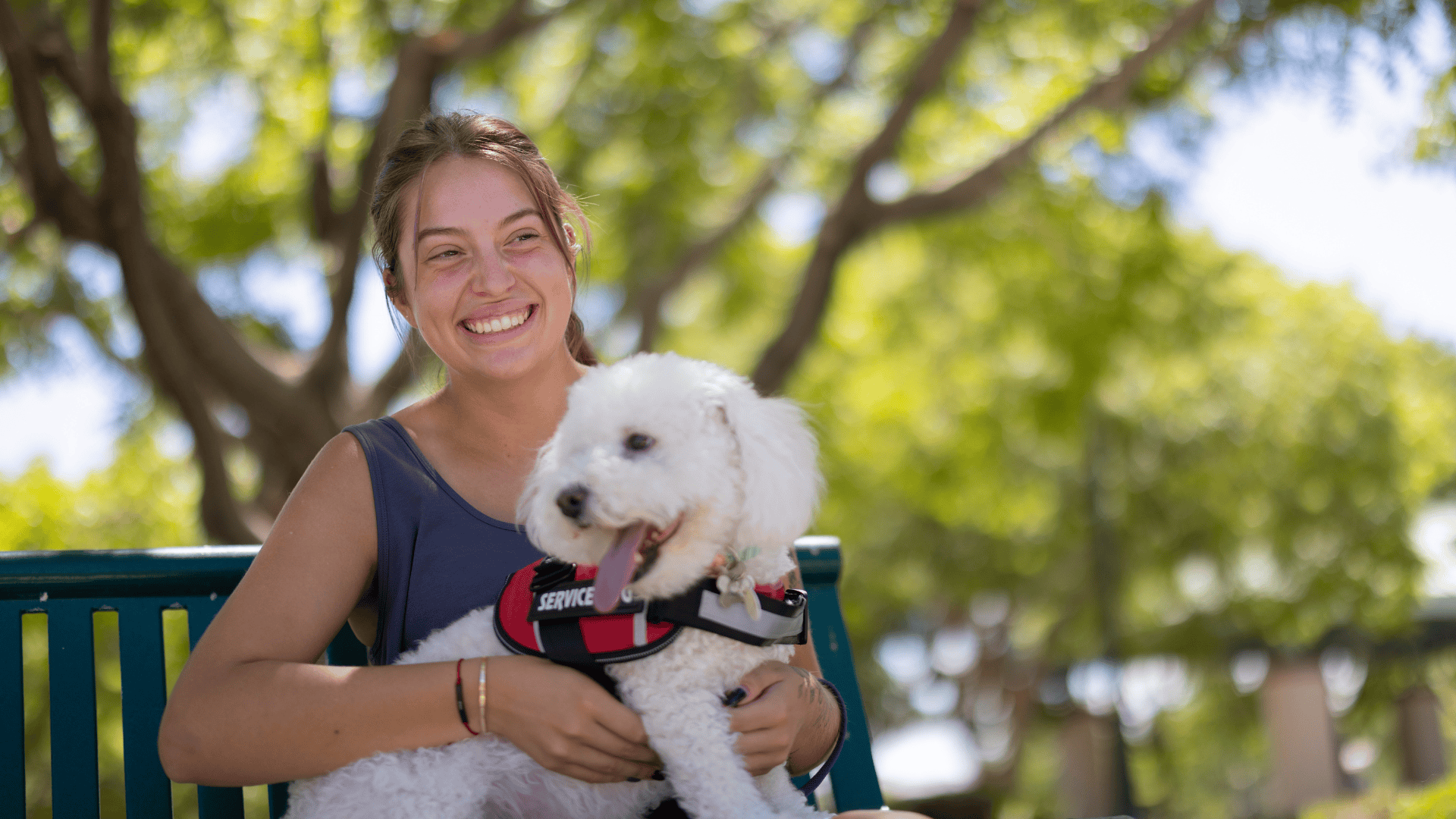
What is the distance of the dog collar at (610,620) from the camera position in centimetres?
180

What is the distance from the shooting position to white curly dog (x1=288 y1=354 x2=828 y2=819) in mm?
1734

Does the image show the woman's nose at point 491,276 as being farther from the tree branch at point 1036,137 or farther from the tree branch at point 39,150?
the tree branch at point 1036,137

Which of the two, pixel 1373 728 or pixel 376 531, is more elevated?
pixel 376 531

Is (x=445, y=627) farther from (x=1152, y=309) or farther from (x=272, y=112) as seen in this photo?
(x=1152, y=309)

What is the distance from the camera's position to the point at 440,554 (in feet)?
7.04

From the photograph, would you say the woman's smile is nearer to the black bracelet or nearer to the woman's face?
the woman's face

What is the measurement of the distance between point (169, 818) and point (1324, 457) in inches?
616

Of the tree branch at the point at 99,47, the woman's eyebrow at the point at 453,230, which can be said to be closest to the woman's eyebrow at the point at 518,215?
the woman's eyebrow at the point at 453,230

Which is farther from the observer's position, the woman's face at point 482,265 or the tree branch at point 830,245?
the tree branch at point 830,245

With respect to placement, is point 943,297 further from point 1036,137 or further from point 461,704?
point 461,704

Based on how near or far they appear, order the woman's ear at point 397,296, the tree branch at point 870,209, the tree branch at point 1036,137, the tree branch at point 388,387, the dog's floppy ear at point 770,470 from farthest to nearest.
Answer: the tree branch at point 388,387 → the tree branch at point 870,209 → the tree branch at point 1036,137 → the woman's ear at point 397,296 → the dog's floppy ear at point 770,470

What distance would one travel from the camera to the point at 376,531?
2.11 m

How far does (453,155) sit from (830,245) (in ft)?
17.6

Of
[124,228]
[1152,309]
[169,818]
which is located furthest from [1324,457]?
[169,818]
